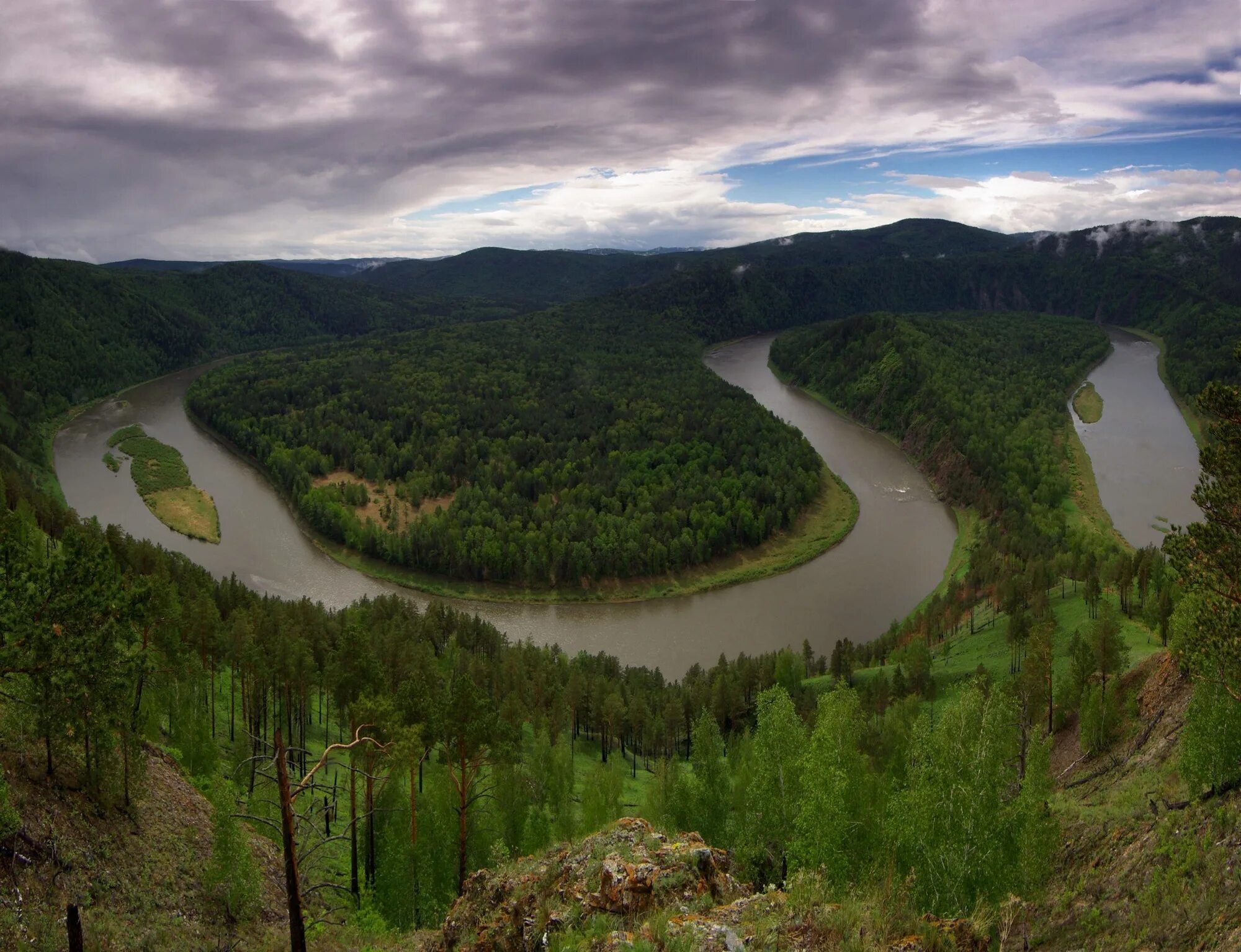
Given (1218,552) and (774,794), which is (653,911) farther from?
(1218,552)

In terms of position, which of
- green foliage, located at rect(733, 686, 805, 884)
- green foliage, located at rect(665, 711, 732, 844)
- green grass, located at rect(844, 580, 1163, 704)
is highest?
green foliage, located at rect(733, 686, 805, 884)

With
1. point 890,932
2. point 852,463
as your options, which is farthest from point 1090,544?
point 890,932

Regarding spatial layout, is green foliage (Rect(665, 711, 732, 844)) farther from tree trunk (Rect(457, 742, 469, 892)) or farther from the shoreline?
the shoreline

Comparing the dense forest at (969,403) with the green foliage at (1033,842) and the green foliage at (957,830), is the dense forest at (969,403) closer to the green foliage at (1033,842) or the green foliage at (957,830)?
the green foliage at (1033,842)

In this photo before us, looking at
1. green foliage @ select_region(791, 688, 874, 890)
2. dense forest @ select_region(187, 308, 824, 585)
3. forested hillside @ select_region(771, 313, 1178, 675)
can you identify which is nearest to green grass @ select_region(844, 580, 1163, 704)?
forested hillside @ select_region(771, 313, 1178, 675)

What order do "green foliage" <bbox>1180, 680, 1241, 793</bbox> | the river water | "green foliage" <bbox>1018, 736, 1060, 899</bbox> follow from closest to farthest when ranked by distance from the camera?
1. "green foliage" <bbox>1018, 736, 1060, 899</bbox>
2. "green foliage" <bbox>1180, 680, 1241, 793</bbox>
3. the river water

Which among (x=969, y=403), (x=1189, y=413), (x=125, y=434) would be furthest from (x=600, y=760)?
(x=1189, y=413)
